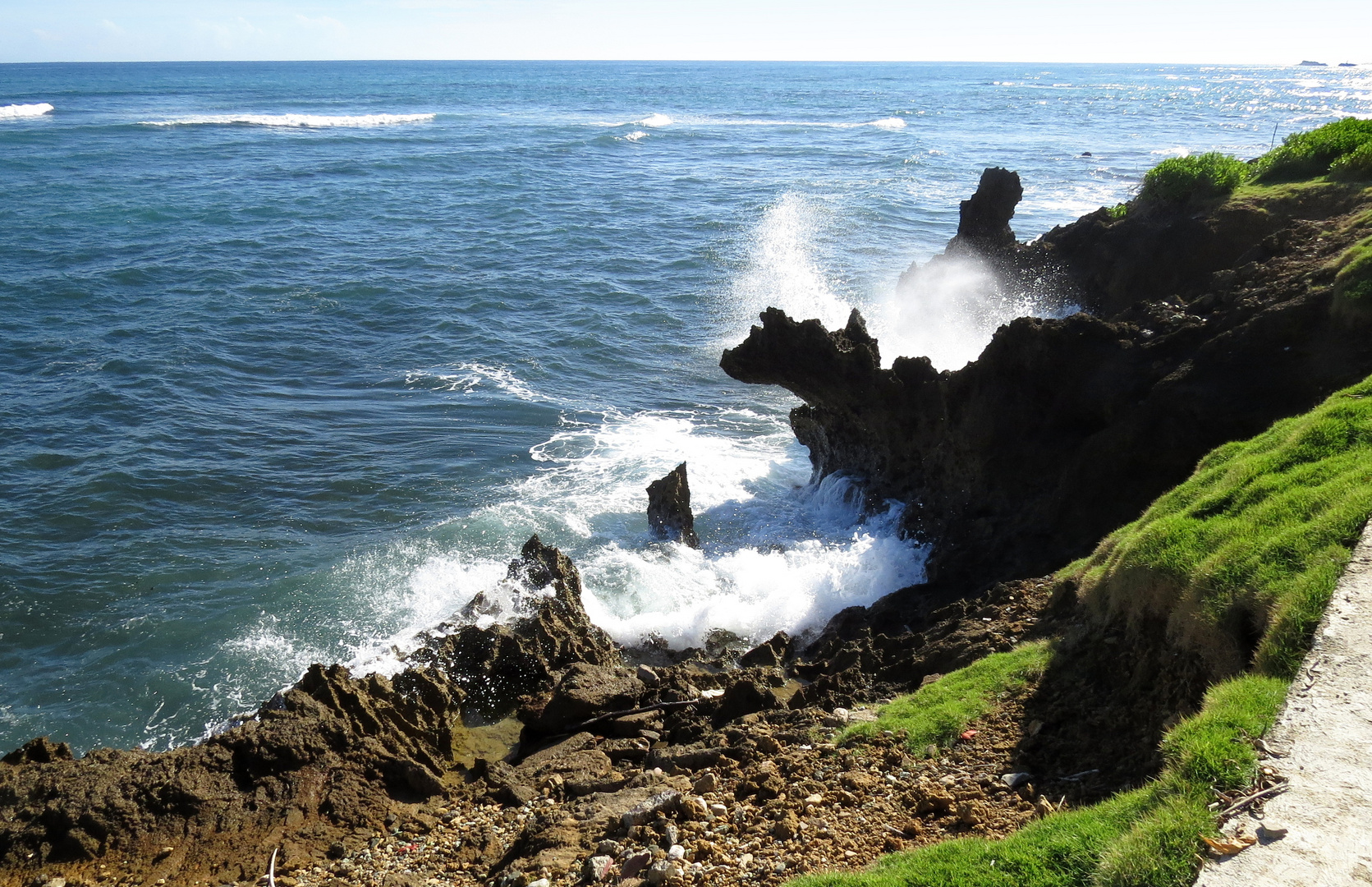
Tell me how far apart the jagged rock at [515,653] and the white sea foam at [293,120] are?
77.6m

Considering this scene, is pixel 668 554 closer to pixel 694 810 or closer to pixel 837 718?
pixel 837 718

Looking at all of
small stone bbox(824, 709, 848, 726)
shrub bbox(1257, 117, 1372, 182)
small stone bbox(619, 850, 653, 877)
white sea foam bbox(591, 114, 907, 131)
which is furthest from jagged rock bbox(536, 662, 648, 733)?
white sea foam bbox(591, 114, 907, 131)

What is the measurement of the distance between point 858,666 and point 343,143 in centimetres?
6836

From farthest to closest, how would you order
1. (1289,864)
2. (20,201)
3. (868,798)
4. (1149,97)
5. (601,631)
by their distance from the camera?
(1149,97), (20,201), (601,631), (868,798), (1289,864)

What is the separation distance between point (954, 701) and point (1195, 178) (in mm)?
15237

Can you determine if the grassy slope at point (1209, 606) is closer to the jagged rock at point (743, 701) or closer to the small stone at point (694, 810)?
the small stone at point (694, 810)

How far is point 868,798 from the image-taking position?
6887mm

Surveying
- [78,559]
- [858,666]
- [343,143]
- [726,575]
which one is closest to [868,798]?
[858,666]

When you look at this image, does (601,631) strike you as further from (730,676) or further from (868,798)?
(868,798)

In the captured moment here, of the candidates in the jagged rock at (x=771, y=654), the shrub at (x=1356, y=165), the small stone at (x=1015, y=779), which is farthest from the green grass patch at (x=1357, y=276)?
the jagged rock at (x=771, y=654)

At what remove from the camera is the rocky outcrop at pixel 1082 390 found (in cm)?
1136

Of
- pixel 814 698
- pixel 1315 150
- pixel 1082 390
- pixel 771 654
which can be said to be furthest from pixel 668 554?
pixel 1315 150

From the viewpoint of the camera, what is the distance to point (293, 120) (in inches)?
3314

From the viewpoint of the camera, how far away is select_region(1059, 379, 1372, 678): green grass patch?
6348 mm
